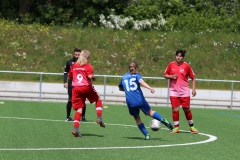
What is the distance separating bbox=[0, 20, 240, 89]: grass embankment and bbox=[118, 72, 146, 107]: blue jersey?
2725 cm

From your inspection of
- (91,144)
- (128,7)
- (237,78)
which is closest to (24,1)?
(128,7)

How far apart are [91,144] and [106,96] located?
63.7ft

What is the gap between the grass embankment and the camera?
4194cm

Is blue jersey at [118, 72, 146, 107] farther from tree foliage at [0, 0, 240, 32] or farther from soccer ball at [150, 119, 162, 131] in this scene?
tree foliage at [0, 0, 240, 32]

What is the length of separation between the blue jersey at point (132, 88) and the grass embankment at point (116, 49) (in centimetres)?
2725

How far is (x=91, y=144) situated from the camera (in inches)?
485

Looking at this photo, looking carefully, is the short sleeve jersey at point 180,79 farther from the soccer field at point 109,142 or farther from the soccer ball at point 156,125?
the soccer ball at point 156,125

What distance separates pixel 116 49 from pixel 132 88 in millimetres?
30821

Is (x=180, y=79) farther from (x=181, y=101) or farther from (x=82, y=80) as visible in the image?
(x=82, y=80)

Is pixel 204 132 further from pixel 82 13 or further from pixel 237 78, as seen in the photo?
pixel 82 13

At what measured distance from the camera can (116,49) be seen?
4422cm

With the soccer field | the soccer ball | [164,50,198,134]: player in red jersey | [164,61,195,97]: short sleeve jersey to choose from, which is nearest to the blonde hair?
the soccer field

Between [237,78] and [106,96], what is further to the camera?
[237,78]

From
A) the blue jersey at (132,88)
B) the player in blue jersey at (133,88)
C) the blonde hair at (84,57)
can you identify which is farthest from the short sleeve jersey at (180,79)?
the blonde hair at (84,57)
